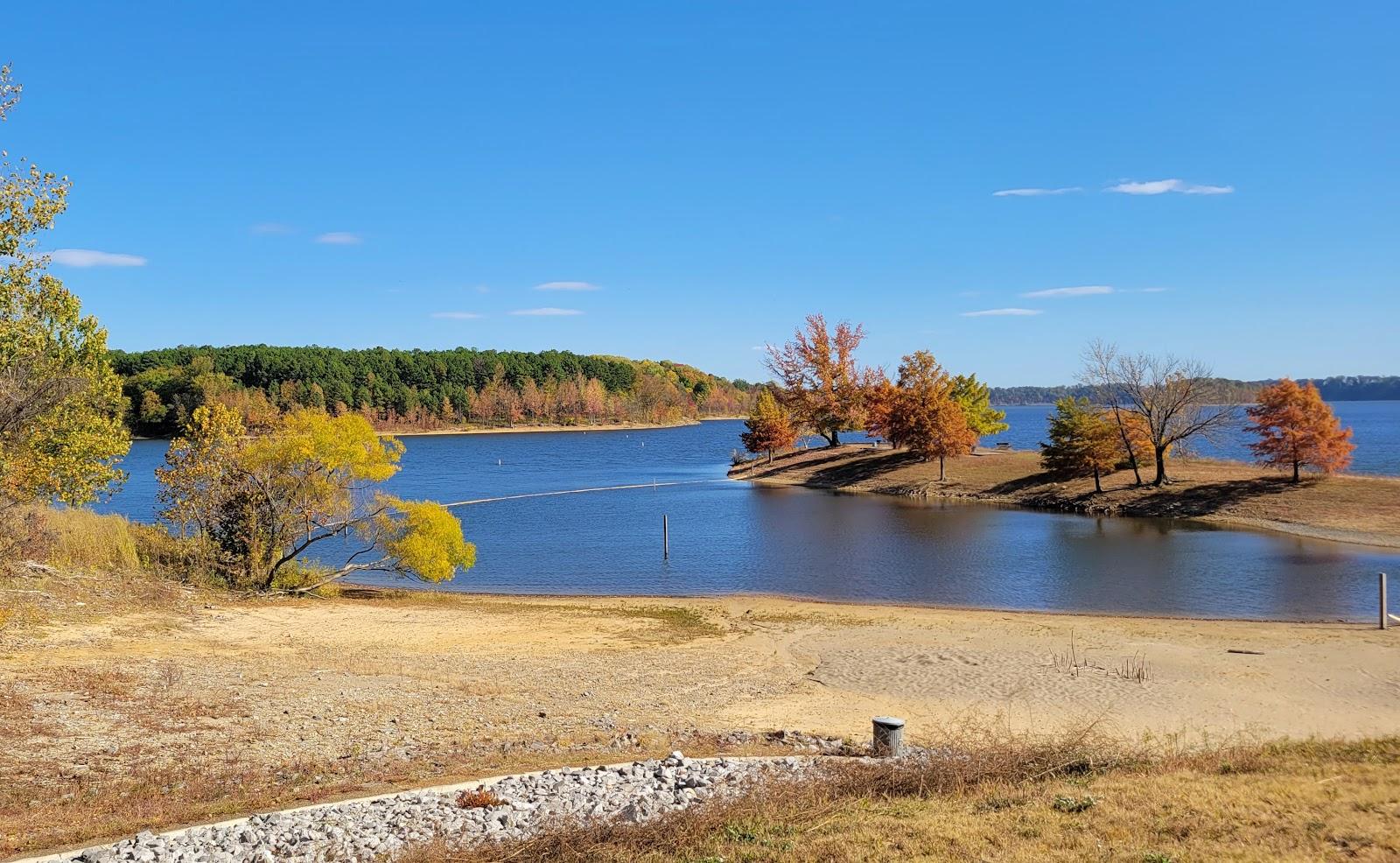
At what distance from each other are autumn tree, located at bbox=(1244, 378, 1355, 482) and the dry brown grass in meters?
48.3

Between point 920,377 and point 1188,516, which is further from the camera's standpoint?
point 920,377

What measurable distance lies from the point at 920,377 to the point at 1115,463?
958 inches

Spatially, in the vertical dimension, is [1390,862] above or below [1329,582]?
above

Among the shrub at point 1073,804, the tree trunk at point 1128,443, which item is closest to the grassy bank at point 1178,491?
the tree trunk at point 1128,443

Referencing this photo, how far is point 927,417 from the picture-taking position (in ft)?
246

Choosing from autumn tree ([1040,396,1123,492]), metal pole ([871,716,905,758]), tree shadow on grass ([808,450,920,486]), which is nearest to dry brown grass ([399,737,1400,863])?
metal pole ([871,716,905,758])

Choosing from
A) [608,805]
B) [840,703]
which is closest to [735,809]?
[608,805]

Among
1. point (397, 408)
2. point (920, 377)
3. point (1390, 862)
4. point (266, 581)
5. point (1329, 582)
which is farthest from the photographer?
point (397, 408)

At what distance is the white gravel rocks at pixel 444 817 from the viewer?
9352 millimetres

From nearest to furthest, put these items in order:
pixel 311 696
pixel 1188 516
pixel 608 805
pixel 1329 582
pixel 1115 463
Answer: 1. pixel 608 805
2. pixel 311 696
3. pixel 1329 582
4. pixel 1188 516
5. pixel 1115 463

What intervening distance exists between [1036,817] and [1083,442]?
191 feet

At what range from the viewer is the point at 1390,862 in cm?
805

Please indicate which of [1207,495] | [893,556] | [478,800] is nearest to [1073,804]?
[478,800]

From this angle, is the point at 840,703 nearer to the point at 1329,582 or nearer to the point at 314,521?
the point at 314,521
